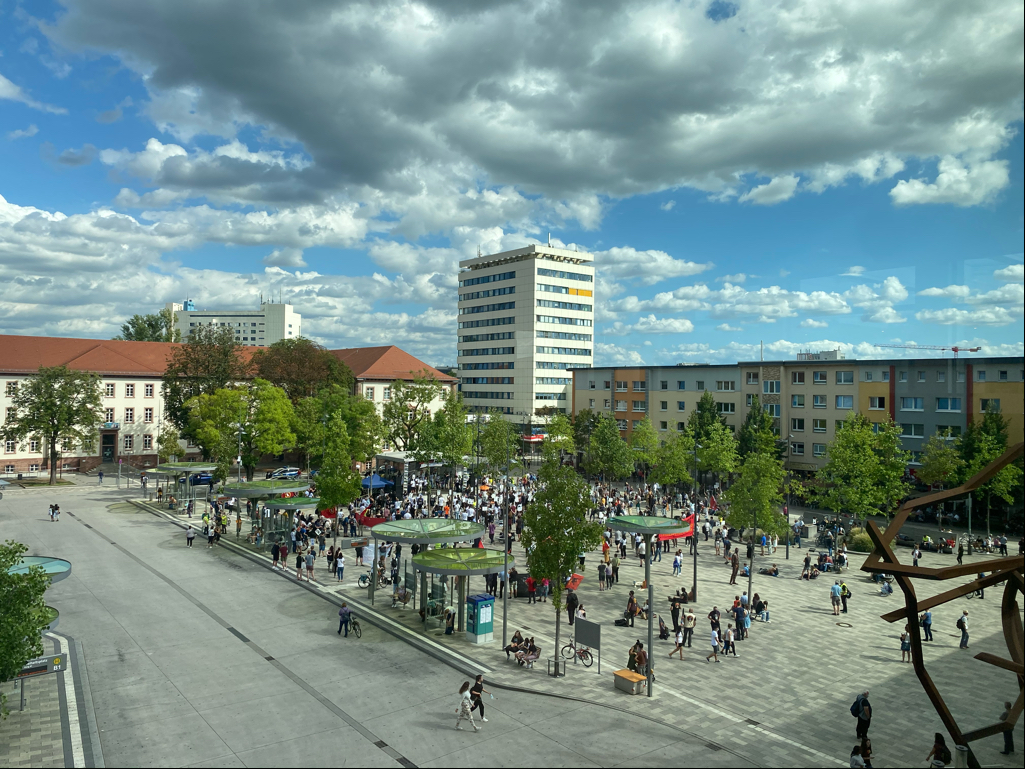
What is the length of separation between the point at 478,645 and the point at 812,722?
10.1m

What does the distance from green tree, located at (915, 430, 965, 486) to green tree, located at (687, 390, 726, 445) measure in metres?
17.5

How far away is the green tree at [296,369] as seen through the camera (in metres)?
71.8

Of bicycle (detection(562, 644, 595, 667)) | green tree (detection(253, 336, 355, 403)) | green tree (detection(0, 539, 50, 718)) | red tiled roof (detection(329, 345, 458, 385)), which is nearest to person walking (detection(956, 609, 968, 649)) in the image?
bicycle (detection(562, 644, 595, 667))

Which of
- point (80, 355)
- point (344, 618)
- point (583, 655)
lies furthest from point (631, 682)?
point (80, 355)

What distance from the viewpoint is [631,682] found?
18109 mm

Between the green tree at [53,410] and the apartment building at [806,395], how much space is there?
51.8 metres

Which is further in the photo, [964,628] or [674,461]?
[674,461]

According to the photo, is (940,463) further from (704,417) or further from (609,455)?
(609,455)

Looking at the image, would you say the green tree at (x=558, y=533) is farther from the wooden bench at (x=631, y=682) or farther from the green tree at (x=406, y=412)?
the green tree at (x=406, y=412)

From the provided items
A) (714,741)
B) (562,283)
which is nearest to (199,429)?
(714,741)

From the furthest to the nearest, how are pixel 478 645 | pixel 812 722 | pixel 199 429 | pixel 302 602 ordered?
1. pixel 199 429
2. pixel 302 602
3. pixel 478 645
4. pixel 812 722

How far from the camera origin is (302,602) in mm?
25859

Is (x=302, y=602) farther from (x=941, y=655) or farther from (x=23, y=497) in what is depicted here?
(x=23, y=497)

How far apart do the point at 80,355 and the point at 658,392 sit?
61.9 m
